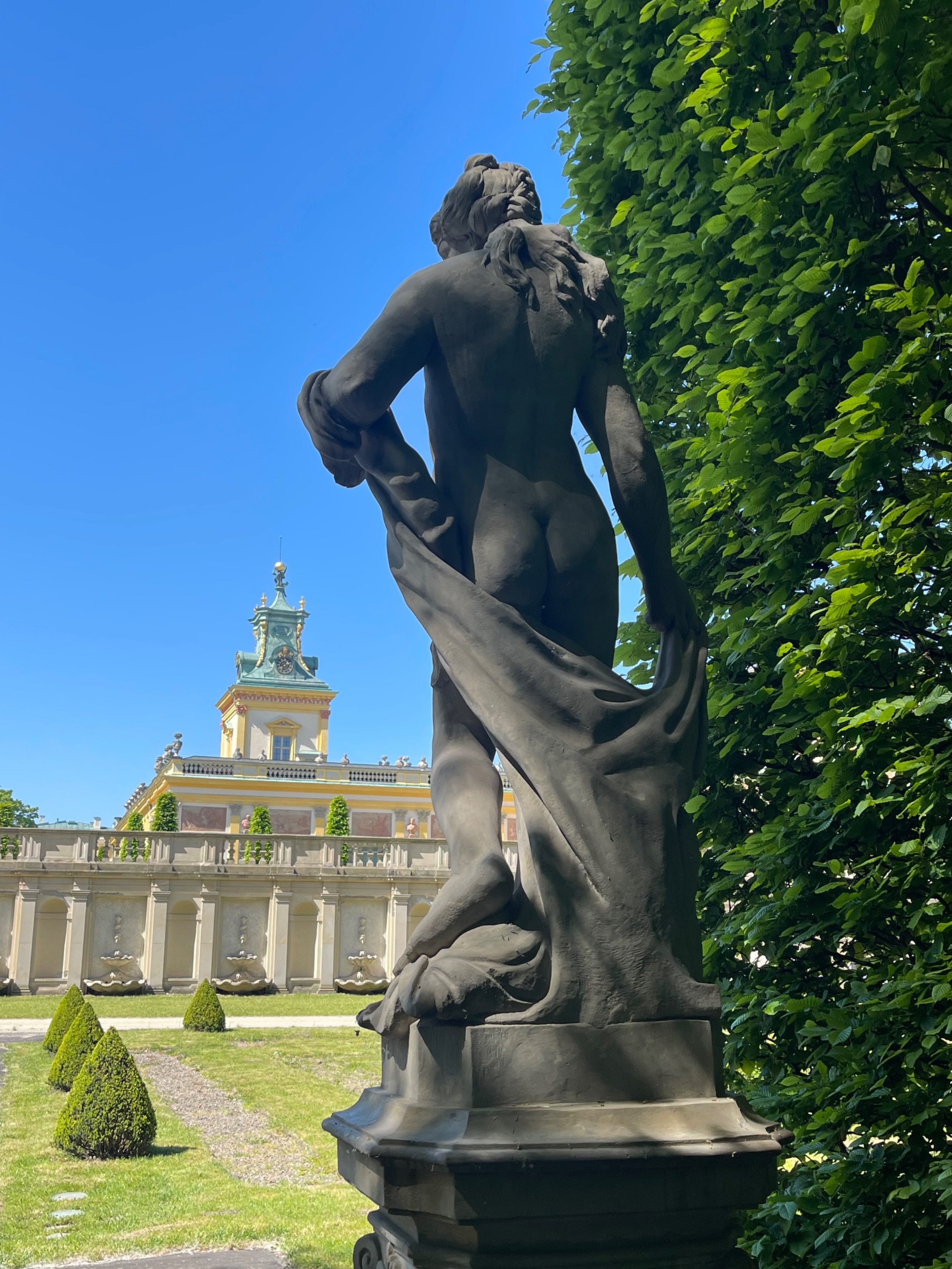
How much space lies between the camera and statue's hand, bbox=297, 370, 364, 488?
3.51 m

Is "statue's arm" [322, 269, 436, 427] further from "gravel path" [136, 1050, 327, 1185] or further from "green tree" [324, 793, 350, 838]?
"green tree" [324, 793, 350, 838]

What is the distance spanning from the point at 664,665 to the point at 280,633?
76741mm

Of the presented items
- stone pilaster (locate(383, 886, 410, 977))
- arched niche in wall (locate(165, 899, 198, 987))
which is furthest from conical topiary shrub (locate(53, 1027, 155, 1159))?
stone pilaster (locate(383, 886, 410, 977))

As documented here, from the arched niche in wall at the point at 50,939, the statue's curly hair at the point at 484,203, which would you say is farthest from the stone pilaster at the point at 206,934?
the statue's curly hair at the point at 484,203

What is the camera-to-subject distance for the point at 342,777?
59.6 metres

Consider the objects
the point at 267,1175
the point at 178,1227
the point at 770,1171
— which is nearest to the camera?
the point at 770,1171

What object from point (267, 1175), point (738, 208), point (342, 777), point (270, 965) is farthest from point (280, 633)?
point (738, 208)

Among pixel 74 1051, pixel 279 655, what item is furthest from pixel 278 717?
pixel 74 1051

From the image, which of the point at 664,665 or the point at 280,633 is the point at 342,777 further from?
the point at 664,665

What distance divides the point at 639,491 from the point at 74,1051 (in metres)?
13.8

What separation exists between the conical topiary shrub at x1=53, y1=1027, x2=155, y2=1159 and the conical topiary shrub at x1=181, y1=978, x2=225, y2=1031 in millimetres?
9783

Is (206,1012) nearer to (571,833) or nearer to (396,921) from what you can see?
(396,921)

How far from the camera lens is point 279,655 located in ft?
250

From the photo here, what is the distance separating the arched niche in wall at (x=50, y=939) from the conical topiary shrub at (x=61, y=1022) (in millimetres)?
12565
